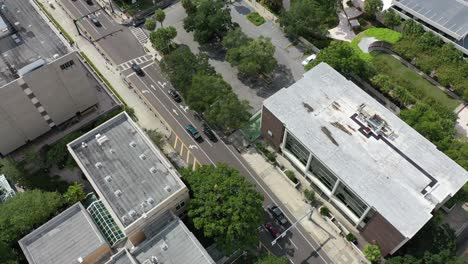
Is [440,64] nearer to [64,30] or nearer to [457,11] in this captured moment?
[457,11]

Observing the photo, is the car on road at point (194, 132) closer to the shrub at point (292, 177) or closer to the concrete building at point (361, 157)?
the concrete building at point (361, 157)

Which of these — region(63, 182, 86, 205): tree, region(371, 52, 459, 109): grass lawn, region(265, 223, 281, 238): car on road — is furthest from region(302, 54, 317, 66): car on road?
region(63, 182, 86, 205): tree

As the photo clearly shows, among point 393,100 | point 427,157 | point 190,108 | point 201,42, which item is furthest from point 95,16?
point 427,157

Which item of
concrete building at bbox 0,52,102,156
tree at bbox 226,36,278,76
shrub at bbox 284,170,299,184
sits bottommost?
shrub at bbox 284,170,299,184

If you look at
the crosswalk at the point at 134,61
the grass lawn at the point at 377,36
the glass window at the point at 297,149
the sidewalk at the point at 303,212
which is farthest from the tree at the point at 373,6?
the crosswalk at the point at 134,61

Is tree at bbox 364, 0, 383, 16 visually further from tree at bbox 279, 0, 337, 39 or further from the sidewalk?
the sidewalk

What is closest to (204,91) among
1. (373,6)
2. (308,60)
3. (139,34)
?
(308,60)

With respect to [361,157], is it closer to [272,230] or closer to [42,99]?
[272,230]
